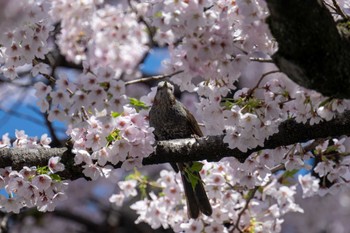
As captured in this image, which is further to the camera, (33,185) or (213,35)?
(33,185)

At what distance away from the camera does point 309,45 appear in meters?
2.46

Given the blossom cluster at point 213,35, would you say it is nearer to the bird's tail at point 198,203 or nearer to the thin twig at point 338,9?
the thin twig at point 338,9

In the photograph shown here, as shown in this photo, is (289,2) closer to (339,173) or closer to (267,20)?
(267,20)

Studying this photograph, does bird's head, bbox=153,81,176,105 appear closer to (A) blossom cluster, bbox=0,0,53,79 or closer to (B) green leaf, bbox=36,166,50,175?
(B) green leaf, bbox=36,166,50,175

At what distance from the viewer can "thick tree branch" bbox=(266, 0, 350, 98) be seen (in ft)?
8.02

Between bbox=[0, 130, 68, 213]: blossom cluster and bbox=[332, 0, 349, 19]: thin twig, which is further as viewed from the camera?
bbox=[0, 130, 68, 213]: blossom cluster

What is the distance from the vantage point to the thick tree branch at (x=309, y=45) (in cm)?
245

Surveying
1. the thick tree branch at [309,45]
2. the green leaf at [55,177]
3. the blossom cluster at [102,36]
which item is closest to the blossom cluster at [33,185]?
the green leaf at [55,177]

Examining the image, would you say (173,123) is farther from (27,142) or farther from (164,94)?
(27,142)

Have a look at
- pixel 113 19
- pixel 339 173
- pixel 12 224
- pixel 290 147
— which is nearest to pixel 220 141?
pixel 290 147

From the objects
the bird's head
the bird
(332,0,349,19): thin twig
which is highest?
(332,0,349,19): thin twig

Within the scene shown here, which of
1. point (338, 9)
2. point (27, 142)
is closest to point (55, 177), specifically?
point (27, 142)

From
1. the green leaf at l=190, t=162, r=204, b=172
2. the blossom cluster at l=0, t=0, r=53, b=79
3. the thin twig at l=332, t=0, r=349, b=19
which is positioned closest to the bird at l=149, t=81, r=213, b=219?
the green leaf at l=190, t=162, r=204, b=172

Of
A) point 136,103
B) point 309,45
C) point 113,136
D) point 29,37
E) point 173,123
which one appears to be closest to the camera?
point 309,45
